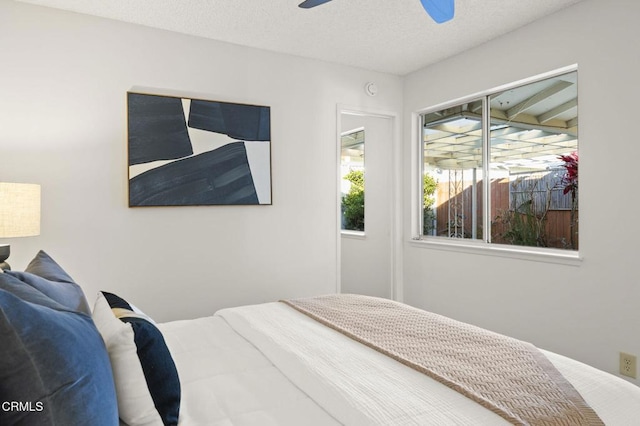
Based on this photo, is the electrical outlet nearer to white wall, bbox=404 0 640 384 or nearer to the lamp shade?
white wall, bbox=404 0 640 384

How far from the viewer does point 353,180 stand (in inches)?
203

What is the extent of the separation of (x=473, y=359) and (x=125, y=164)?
8.57 feet

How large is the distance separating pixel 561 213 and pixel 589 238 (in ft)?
1.18

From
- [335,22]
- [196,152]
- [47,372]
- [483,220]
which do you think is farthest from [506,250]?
[47,372]

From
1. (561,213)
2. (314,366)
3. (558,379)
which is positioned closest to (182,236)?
(314,366)

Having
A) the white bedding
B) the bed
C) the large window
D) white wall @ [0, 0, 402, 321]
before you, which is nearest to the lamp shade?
white wall @ [0, 0, 402, 321]

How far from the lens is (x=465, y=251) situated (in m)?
3.54

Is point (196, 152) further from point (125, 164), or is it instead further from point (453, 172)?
point (453, 172)

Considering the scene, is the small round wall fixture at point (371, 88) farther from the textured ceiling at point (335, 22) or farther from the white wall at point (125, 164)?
the textured ceiling at point (335, 22)

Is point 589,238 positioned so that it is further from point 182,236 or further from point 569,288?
point 182,236

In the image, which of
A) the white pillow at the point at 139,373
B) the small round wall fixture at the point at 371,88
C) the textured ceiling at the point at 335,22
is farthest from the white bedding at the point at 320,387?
the small round wall fixture at the point at 371,88

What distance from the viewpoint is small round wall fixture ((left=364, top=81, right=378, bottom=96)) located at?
3955 millimetres

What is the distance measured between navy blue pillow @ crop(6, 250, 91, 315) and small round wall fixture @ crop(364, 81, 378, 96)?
3.11 m

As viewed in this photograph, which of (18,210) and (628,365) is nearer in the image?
(18,210)
